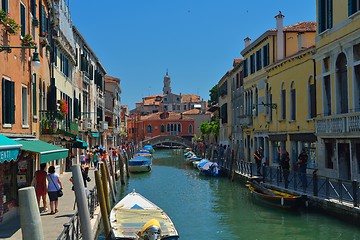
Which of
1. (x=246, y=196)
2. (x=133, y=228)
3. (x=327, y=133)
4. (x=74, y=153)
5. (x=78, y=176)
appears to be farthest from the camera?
(x=74, y=153)

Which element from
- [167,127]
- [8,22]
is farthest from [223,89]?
[167,127]

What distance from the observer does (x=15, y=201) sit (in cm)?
1279

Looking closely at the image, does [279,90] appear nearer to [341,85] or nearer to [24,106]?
[341,85]

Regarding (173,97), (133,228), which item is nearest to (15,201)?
(133,228)

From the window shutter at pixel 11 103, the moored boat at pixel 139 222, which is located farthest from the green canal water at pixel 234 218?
the window shutter at pixel 11 103

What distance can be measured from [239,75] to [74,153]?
1386 cm

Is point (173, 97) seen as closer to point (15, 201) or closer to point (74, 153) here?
point (74, 153)

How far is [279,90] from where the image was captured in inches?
993

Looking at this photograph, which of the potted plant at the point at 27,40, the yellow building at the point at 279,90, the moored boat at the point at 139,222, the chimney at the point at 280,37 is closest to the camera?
the moored boat at the point at 139,222

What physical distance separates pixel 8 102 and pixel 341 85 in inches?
449

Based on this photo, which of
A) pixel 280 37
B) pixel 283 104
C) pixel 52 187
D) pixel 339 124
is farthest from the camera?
pixel 280 37

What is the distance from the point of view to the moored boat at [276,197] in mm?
15921

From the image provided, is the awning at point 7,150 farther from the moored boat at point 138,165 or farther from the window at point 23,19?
the moored boat at point 138,165

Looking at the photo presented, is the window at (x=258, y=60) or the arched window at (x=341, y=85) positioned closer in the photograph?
the arched window at (x=341, y=85)
